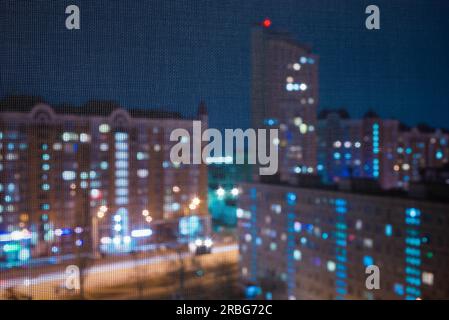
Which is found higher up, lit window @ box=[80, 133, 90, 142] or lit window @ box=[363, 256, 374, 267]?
lit window @ box=[80, 133, 90, 142]

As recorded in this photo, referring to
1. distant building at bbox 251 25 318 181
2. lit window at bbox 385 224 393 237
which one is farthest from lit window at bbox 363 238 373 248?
distant building at bbox 251 25 318 181

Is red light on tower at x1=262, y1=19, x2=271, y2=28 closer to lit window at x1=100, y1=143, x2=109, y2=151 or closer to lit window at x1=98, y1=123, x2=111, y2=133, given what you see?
lit window at x1=98, y1=123, x2=111, y2=133

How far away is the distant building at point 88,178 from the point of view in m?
2.06

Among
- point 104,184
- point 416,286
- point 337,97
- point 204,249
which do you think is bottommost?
point 416,286

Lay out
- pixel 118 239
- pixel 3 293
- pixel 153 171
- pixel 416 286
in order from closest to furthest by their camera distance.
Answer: pixel 3 293 → pixel 118 239 → pixel 153 171 → pixel 416 286

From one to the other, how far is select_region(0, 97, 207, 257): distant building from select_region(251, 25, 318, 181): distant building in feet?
1.31

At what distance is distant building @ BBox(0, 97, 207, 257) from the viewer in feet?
6.76

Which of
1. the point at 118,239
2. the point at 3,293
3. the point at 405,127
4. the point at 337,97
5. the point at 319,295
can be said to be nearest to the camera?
the point at 3,293

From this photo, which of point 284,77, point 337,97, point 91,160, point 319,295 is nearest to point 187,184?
point 91,160

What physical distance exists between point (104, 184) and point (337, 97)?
1777mm

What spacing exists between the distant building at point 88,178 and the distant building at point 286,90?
1.31 ft

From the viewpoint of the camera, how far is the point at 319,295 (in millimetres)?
3713

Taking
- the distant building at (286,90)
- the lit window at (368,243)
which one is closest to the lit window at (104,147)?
the distant building at (286,90)

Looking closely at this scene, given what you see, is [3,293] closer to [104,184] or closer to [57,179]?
[57,179]
